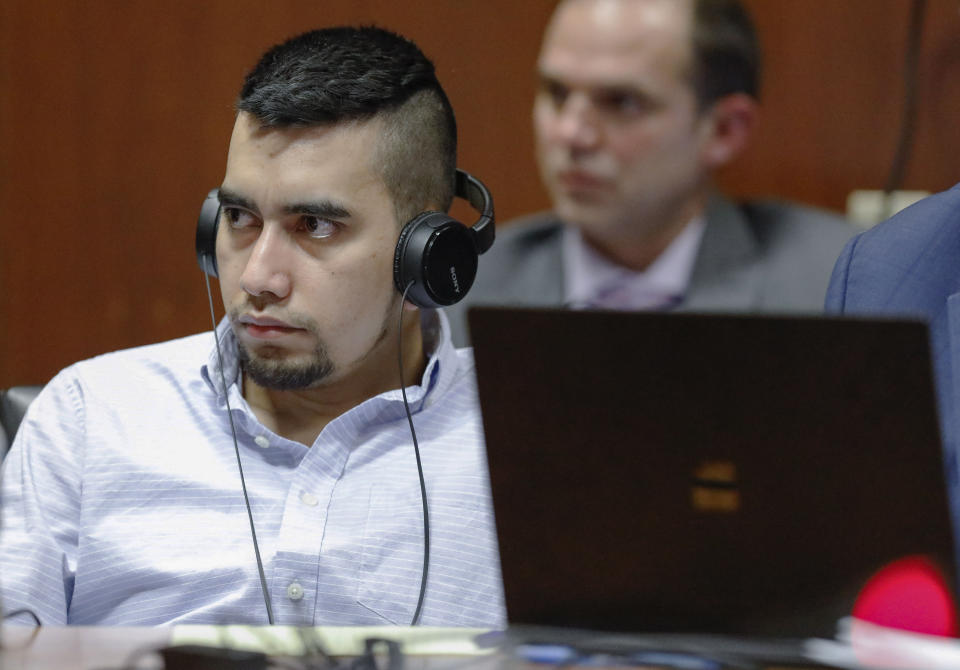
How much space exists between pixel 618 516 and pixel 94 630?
1.37ft

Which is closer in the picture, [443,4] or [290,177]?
[290,177]

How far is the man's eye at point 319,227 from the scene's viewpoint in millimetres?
1262

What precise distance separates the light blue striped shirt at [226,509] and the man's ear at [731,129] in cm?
57

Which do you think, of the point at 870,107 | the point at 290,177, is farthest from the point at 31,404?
the point at 870,107

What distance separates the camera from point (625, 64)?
5.18 feet

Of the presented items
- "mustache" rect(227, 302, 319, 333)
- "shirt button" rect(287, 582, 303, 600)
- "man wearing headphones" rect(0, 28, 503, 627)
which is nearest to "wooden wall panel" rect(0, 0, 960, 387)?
"man wearing headphones" rect(0, 28, 503, 627)

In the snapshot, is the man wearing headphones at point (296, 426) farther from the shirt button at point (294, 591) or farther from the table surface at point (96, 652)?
the table surface at point (96, 652)

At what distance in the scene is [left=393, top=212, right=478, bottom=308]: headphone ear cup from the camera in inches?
48.1

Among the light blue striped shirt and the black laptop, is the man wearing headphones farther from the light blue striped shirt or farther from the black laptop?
the black laptop

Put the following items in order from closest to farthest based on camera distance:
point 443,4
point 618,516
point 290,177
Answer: point 618,516, point 290,177, point 443,4

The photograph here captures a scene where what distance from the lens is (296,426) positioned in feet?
4.37

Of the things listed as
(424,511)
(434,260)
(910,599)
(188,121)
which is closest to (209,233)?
(434,260)

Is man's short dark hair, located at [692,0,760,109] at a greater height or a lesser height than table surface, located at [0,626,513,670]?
greater

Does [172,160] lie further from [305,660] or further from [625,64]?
[305,660]
